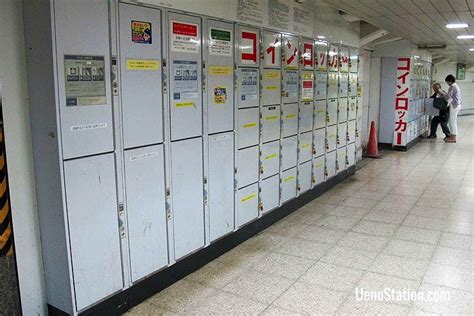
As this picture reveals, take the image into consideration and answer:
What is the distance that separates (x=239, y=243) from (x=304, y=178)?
1.63 metres

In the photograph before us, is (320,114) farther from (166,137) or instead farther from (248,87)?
(166,137)

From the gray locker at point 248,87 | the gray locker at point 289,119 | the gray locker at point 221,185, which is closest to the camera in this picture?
the gray locker at point 221,185

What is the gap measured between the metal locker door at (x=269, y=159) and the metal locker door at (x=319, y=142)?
1086mm

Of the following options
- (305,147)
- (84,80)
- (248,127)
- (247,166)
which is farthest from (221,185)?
(305,147)

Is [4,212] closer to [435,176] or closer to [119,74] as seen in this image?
[119,74]

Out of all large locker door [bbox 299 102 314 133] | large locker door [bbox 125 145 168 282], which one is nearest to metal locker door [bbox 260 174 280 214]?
large locker door [bbox 299 102 314 133]

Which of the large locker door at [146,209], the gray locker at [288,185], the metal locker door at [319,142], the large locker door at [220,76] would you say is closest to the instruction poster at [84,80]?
the large locker door at [146,209]

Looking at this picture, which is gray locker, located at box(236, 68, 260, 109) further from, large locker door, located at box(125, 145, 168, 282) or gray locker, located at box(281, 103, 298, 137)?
large locker door, located at box(125, 145, 168, 282)

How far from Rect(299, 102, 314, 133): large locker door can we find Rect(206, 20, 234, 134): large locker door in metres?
1.55

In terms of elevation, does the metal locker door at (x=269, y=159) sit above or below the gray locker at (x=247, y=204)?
above

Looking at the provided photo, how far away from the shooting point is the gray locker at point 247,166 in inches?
158

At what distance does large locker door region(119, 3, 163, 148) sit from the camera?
270 centimetres

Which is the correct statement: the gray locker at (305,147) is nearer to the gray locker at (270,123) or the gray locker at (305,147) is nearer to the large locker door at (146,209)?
the gray locker at (270,123)

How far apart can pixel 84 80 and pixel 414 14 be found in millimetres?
4882
